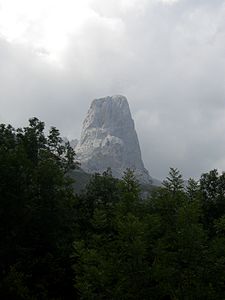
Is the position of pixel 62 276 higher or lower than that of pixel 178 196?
lower

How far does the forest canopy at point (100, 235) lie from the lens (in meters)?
25.8

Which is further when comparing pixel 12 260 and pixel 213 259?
pixel 12 260

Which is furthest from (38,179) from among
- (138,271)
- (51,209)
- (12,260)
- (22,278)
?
(138,271)

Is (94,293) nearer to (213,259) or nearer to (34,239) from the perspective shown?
(213,259)

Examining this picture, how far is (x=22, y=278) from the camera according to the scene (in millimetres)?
32094

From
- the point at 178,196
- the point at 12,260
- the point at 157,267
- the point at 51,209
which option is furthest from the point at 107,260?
the point at 51,209

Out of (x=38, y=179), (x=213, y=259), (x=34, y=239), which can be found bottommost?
(x=213, y=259)

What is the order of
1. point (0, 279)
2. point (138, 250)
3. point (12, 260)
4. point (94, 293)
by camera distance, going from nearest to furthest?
point (138, 250)
point (94, 293)
point (0, 279)
point (12, 260)

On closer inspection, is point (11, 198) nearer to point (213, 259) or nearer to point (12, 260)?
point (12, 260)

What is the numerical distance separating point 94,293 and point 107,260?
2.14 meters

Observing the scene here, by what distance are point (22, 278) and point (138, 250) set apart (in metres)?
10.7

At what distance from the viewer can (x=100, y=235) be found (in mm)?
32094

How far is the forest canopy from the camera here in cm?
2575

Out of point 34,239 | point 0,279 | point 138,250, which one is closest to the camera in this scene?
point 138,250
